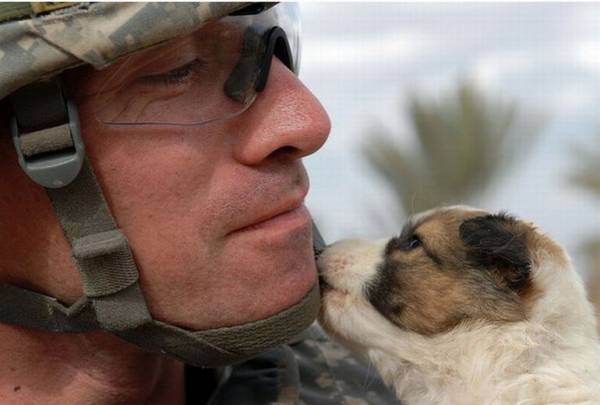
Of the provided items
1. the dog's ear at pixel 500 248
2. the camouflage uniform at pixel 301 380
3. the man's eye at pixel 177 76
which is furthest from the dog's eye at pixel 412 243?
the man's eye at pixel 177 76

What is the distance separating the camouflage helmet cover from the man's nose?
39 centimetres

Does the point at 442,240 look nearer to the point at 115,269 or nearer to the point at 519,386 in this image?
the point at 519,386

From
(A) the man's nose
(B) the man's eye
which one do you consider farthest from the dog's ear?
(B) the man's eye

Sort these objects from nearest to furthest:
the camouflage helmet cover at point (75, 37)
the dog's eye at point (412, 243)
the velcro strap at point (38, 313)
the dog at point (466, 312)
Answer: the camouflage helmet cover at point (75, 37), the velcro strap at point (38, 313), the dog at point (466, 312), the dog's eye at point (412, 243)

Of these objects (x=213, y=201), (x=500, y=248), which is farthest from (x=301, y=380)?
(x=213, y=201)

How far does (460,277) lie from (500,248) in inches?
6.7

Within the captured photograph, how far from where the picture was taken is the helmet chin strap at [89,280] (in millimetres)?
2305

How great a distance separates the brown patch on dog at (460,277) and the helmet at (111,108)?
404 millimetres

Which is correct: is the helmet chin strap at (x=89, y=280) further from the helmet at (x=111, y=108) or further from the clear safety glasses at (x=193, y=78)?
the clear safety glasses at (x=193, y=78)

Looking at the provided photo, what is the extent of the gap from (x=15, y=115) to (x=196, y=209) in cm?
52

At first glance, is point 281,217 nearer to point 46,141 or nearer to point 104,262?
point 104,262

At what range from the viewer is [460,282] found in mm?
2969

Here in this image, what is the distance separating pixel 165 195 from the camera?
7.98ft

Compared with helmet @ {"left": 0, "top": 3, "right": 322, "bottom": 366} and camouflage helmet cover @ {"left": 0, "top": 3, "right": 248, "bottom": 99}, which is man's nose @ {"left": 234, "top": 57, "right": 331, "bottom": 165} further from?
camouflage helmet cover @ {"left": 0, "top": 3, "right": 248, "bottom": 99}
